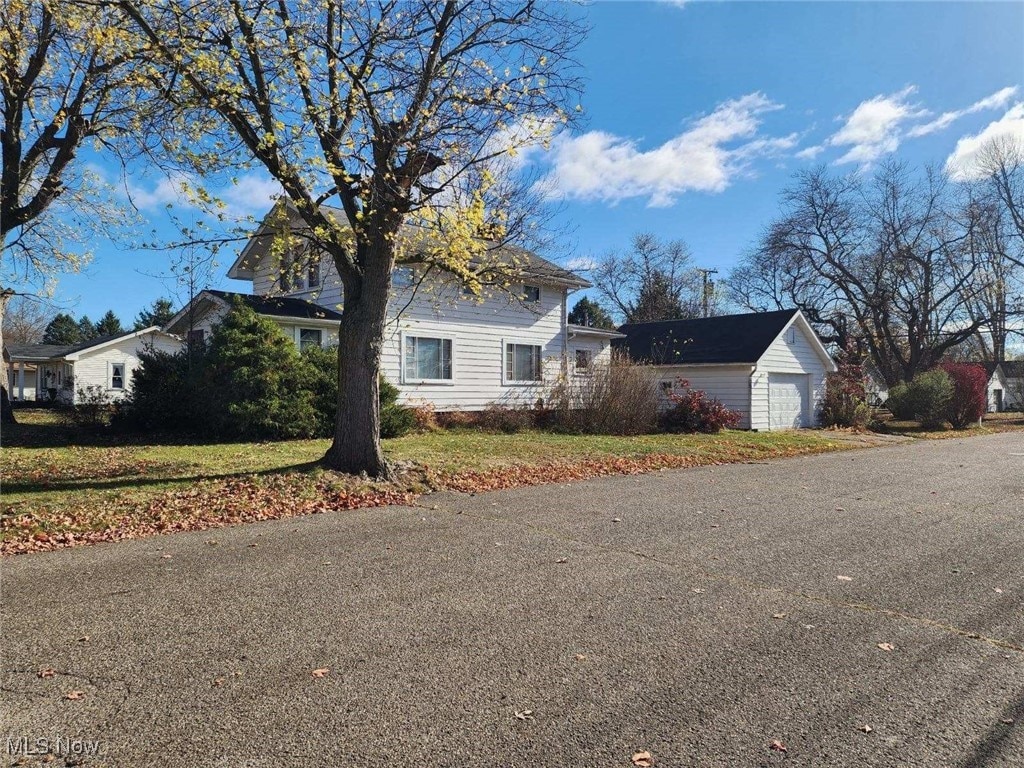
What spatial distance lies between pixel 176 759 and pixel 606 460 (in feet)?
36.1

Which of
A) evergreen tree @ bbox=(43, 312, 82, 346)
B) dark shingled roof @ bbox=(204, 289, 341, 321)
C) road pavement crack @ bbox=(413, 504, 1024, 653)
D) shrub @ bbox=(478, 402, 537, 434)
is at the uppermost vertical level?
evergreen tree @ bbox=(43, 312, 82, 346)

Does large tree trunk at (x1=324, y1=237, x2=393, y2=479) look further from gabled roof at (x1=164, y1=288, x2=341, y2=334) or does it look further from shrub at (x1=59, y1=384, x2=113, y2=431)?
shrub at (x1=59, y1=384, x2=113, y2=431)

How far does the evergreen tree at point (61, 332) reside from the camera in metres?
63.0

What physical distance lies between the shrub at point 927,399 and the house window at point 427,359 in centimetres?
1964

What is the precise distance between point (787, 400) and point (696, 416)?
19.2 feet

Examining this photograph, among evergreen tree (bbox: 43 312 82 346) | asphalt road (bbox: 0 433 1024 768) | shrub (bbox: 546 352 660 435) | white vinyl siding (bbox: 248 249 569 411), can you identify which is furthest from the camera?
evergreen tree (bbox: 43 312 82 346)

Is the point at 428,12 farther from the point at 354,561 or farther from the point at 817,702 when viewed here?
the point at 817,702

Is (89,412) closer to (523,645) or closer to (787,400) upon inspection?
(523,645)

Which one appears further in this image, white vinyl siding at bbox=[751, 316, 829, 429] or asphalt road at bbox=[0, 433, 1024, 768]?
white vinyl siding at bbox=[751, 316, 829, 429]

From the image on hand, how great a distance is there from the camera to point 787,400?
24.1 metres

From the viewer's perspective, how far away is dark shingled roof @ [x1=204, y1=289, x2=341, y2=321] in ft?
54.0

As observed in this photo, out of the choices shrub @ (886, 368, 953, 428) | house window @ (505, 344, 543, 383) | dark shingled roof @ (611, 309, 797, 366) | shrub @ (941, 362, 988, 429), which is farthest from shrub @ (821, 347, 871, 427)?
house window @ (505, 344, 543, 383)

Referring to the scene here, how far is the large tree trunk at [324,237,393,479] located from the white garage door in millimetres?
17453

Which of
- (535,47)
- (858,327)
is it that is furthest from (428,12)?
(858,327)
